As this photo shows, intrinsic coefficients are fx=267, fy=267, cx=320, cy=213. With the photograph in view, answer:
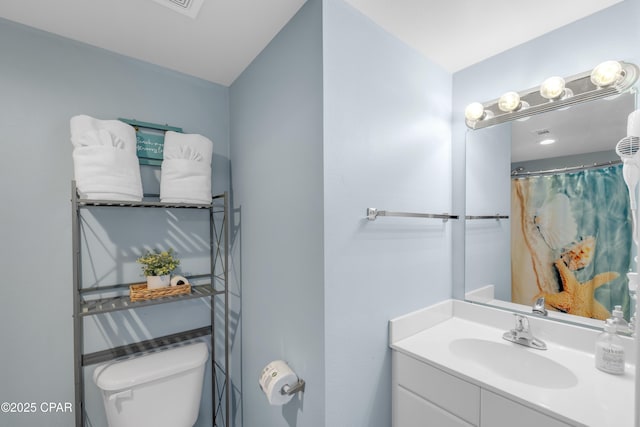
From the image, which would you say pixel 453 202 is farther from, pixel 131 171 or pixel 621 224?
pixel 131 171

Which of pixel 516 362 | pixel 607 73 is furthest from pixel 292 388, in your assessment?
pixel 607 73

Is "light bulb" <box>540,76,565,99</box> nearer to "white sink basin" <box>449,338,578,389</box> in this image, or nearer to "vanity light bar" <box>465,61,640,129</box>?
"vanity light bar" <box>465,61,640,129</box>

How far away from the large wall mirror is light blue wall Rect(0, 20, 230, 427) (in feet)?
6.20

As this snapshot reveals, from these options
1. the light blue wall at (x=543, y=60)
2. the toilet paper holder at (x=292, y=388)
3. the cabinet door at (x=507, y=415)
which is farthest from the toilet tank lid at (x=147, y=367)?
the light blue wall at (x=543, y=60)

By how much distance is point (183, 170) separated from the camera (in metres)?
1.39

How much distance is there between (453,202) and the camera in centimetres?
160

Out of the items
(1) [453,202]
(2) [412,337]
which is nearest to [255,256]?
(2) [412,337]

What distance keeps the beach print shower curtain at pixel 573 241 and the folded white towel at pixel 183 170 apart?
1674 millimetres

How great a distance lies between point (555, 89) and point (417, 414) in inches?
60.2

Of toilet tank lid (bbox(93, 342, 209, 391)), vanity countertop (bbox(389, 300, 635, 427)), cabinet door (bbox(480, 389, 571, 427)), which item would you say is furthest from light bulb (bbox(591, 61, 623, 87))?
toilet tank lid (bbox(93, 342, 209, 391))

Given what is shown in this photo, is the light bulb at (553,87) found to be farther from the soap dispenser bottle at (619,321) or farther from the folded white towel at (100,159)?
the folded white towel at (100,159)

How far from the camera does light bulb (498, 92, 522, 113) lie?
132cm

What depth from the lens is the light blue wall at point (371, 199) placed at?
1.03 meters

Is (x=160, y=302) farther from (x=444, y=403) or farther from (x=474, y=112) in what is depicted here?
(x=474, y=112)
